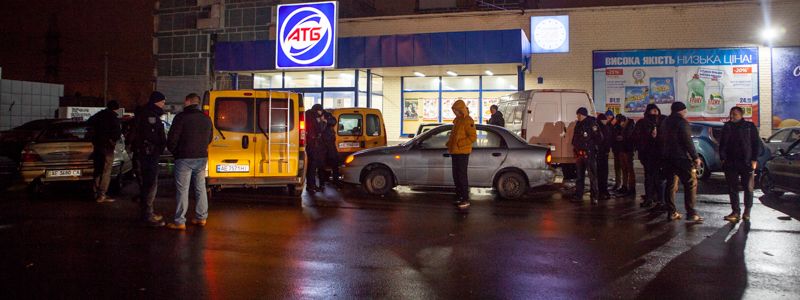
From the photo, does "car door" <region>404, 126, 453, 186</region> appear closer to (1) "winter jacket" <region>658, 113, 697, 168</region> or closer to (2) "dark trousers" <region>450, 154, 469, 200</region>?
(2) "dark trousers" <region>450, 154, 469, 200</region>

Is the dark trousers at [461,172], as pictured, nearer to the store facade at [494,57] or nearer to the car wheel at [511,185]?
the car wheel at [511,185]

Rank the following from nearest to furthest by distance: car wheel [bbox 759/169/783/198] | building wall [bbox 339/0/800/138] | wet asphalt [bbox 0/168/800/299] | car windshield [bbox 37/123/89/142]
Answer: wet asphalt [bbox 0/168/800/299], car windshield [bbox 37/123/89/142], car wheel [bbox 759/169/783/198], building wall [bbox 339/0/800/138]

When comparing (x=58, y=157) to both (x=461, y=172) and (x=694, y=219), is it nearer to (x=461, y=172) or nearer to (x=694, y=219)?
(x=461, y=172)

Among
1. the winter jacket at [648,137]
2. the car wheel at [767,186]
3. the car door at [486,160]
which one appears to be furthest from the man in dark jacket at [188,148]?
the car wheel at [767,186]

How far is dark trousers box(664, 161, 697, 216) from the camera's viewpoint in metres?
8.61

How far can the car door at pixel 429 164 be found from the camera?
36.9ft

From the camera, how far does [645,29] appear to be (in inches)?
795

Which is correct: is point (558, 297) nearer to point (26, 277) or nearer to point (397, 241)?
point (397, 241)

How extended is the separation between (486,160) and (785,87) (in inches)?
551

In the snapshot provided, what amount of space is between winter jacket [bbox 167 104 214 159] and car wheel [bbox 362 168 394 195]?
14.0ft

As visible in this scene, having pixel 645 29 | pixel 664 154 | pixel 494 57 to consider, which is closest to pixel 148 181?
pixel 664 154

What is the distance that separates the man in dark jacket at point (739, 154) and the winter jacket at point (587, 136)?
2.19 metres

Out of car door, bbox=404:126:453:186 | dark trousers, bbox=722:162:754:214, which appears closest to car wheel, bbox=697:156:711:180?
dark trousers, bbox=722:162:754:214

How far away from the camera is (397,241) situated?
7090 mm
